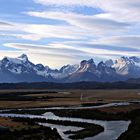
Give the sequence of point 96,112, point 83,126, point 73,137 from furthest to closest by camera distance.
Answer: point 96,112 → point 83,126 → point 73,137

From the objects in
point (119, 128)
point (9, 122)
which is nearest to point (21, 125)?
point (9, 122)

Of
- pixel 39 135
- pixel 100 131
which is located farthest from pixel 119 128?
pixel 39 135

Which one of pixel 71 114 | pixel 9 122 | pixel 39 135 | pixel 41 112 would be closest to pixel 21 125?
pixel 9 122

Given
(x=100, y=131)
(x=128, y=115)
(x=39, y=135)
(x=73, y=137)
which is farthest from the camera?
(x=128, y=115)

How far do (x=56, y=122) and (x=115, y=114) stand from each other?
26072mm

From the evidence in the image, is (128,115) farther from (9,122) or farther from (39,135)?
(39,135)

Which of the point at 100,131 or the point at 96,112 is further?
the point at 96,112

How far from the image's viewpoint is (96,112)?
4919 inches

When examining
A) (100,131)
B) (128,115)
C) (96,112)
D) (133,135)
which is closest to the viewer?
(133,135)

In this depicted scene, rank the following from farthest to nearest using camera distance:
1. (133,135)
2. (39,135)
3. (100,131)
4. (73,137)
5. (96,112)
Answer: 1. (96,112)
2. (100,131)
3. (73,137)
4. (39,135)
5. (133,135)

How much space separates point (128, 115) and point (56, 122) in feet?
77.8

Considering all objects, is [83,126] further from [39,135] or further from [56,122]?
[39,135]

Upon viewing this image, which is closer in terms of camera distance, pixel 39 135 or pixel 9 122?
pixel 39 135

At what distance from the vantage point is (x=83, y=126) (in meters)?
94.9
